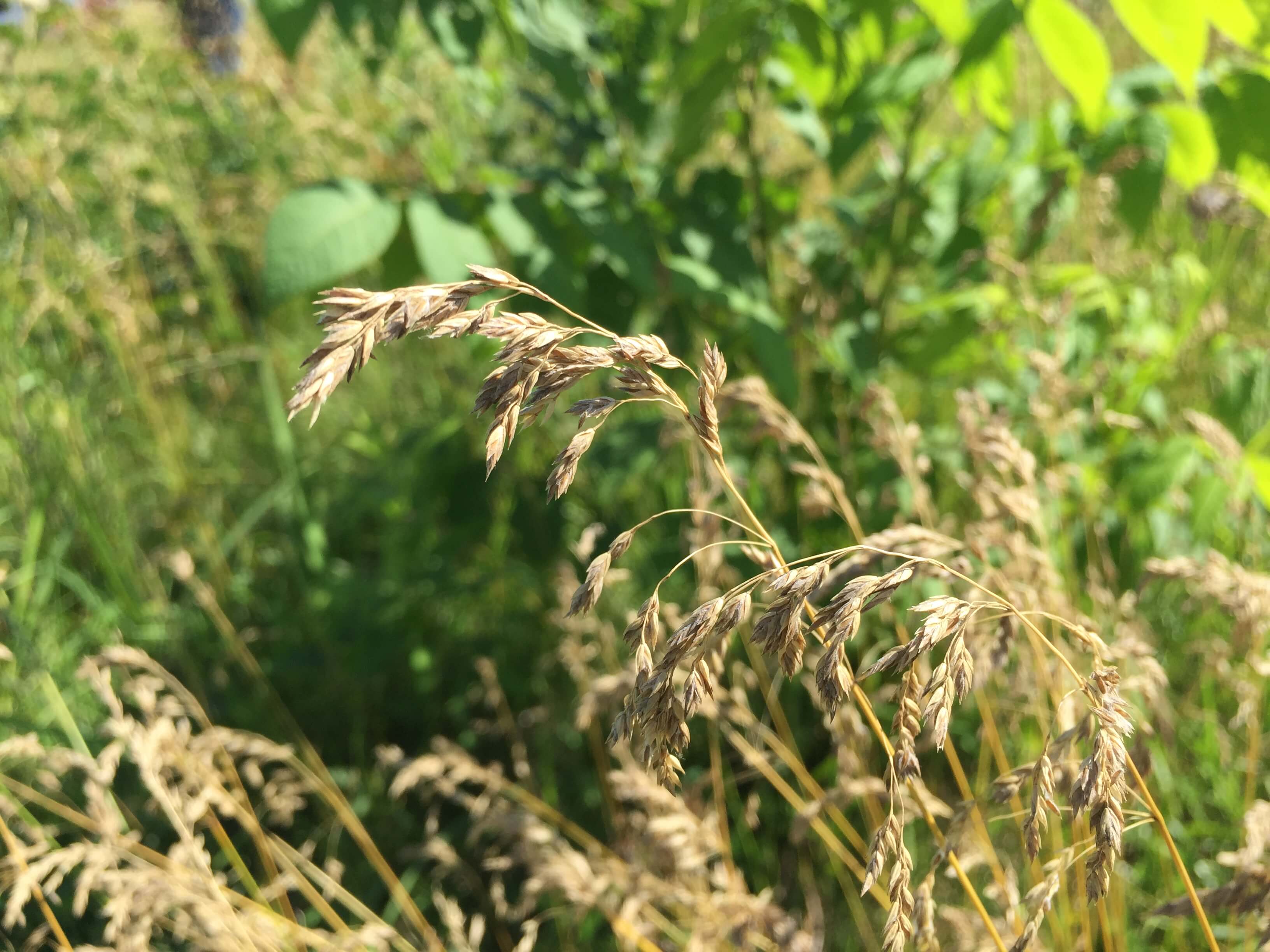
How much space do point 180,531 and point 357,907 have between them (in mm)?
1579

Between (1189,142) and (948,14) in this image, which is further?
(1189,142)

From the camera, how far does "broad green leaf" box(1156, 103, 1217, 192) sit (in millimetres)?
1489

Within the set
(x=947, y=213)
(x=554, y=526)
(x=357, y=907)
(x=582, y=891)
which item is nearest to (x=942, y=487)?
(x=947, y=213)

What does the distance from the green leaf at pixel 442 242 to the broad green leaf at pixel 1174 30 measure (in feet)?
3.05

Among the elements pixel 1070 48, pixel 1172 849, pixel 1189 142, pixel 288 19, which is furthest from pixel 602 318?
pixel 1172 849

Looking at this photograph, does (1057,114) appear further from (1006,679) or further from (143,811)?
(143,811)

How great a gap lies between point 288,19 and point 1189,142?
1385 mm

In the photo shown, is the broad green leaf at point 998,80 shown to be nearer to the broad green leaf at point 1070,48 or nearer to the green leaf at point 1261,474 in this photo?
the broad green leaf at point 1070,48

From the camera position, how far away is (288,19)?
1525mm

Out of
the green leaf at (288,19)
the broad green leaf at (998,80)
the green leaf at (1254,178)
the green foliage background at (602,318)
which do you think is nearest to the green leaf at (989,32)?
the green foliage background at (602,318)

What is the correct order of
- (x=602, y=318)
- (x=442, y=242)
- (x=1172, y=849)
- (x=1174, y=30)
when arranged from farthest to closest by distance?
(x=602, y=318)
(x=442, y=242)
(x=1174, y=30)
(x=1172, y=849)

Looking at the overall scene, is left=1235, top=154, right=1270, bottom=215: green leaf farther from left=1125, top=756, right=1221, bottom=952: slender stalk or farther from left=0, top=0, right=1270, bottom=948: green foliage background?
left=1125, top=756, right=1221, bottom=952: slender stalk

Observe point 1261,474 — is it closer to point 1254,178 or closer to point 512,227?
point 1254,178

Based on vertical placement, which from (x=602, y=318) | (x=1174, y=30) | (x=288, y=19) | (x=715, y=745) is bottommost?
(x=715, y=745)
